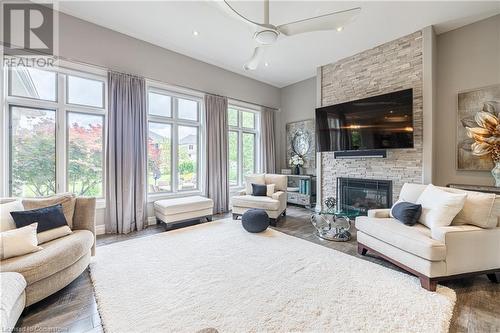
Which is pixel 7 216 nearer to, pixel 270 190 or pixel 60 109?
pixel 60 109

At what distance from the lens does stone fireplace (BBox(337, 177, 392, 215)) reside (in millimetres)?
4340

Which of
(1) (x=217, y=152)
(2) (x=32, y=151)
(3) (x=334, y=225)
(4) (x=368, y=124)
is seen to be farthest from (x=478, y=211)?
(2) (x=32, y=151)

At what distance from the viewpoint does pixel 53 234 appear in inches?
89.4

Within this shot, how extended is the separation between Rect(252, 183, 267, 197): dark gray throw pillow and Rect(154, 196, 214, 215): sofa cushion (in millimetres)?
986

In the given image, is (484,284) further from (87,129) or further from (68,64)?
(68,64)

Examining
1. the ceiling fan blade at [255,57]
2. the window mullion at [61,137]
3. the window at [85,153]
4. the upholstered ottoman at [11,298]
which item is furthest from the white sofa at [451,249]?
the window mullion at [61,137]

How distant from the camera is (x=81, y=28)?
139 inches

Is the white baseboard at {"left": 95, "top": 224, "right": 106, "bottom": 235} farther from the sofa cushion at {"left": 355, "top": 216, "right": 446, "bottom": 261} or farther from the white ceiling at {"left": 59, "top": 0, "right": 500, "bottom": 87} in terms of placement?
the sofa cushion at {"left": 355, "top": 216, "right": 446, "bottom": 261}

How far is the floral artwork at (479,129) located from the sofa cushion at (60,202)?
5.63 m

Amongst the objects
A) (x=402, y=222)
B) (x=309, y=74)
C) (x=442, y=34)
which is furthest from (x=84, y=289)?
(x=442, y=34)

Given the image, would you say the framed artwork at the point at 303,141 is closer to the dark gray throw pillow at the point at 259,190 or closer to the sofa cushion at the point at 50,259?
the dark gray throw pillow at the point at 259,190

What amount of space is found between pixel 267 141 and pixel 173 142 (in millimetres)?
2704

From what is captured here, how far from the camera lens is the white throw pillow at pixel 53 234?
2191mm

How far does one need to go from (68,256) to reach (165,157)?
2894 mm
